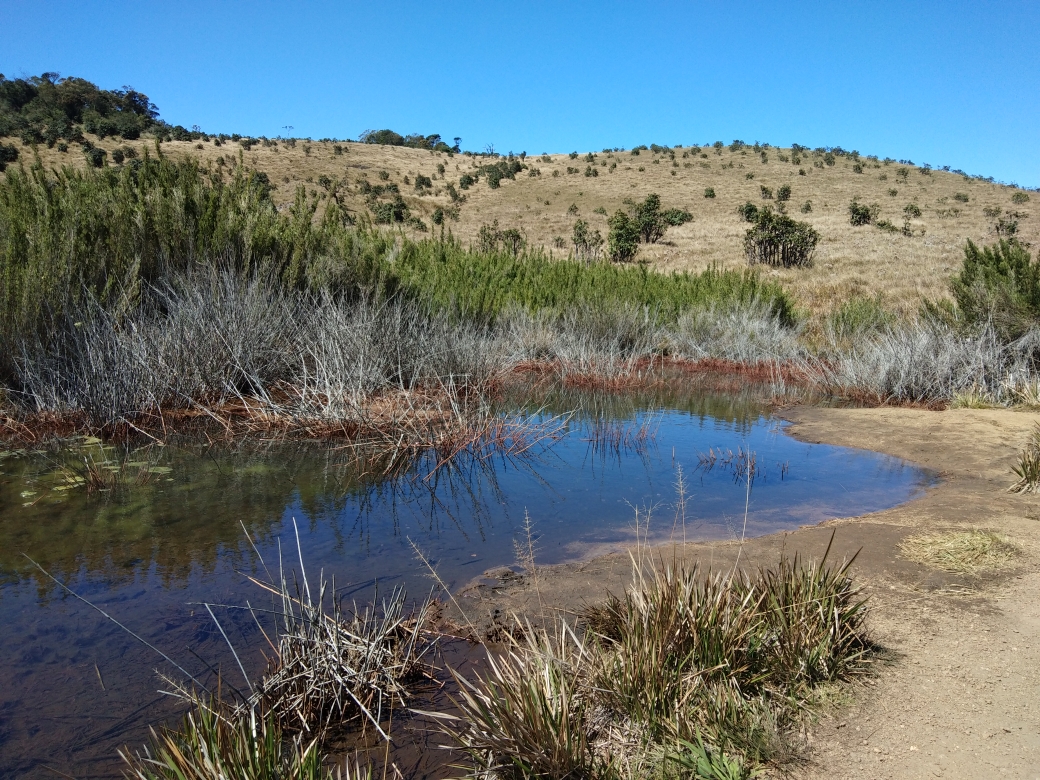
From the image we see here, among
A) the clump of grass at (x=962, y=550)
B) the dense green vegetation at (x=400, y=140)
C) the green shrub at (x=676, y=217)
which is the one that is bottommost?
the clump of grass at (x=962, y=550)

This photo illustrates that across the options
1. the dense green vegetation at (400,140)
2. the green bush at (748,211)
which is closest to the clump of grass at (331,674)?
the green bush at (748,211)

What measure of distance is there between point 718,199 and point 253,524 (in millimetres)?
57335

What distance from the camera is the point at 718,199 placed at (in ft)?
189

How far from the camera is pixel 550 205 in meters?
57.7

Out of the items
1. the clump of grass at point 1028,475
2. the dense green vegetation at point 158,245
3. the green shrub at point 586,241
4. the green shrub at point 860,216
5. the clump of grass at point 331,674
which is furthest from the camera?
the green shrub at point 860,216

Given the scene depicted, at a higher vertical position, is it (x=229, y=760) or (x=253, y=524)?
(x=229, y=760)

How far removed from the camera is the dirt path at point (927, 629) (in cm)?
255

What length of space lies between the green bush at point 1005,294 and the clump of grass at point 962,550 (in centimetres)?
829

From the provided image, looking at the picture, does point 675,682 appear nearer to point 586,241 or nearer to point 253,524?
point 253,524

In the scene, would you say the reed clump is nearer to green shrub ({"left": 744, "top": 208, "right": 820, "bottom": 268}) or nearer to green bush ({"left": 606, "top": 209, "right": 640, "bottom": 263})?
green shrub ({"left": 744, "top": 208, "right": 820, "bottom": 268})

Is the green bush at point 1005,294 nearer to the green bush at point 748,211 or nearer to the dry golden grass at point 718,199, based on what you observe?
the dry golden grass at point 718,199

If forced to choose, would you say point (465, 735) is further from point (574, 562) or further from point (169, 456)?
point (169, 456)

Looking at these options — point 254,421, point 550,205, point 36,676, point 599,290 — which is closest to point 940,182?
point 550,205

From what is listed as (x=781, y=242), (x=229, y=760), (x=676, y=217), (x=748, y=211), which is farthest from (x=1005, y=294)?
(x=676, y=217)
